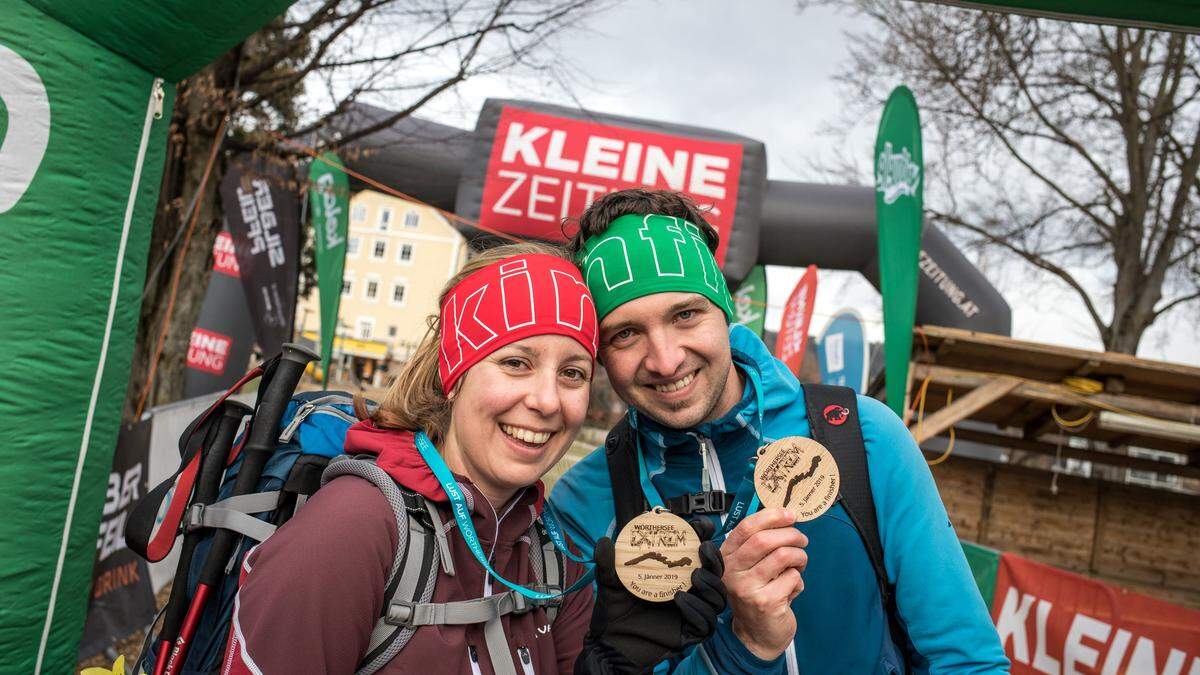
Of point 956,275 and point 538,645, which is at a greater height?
point 956,275

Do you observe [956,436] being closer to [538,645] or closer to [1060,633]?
[1060,633]

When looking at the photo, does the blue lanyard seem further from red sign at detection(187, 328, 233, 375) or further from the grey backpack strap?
red sign at detection(187, 328, 233, 375)

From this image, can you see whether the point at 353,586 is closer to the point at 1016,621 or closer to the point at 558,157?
the point at 1016,621

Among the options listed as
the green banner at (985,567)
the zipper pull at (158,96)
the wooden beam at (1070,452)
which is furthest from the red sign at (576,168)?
the zipper pull at (158,96)

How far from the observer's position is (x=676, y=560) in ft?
5.33

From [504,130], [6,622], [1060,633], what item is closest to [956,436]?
[1060,633]

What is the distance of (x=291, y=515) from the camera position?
173cm

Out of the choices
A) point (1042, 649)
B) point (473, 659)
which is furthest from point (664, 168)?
point (473, 659)

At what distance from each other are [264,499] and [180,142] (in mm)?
5455

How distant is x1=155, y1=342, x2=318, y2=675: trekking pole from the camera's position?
1.63 meters

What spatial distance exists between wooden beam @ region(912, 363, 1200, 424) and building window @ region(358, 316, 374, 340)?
175ft

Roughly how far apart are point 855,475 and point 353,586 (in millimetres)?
1275

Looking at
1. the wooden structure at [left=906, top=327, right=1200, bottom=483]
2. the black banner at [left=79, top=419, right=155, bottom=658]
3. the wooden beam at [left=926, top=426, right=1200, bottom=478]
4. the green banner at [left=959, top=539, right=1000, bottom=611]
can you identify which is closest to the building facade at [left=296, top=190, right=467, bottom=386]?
the wooden beam at [left=926, top=426, right=1200, bottom=478]

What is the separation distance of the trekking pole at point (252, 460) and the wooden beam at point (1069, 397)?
639 cm
